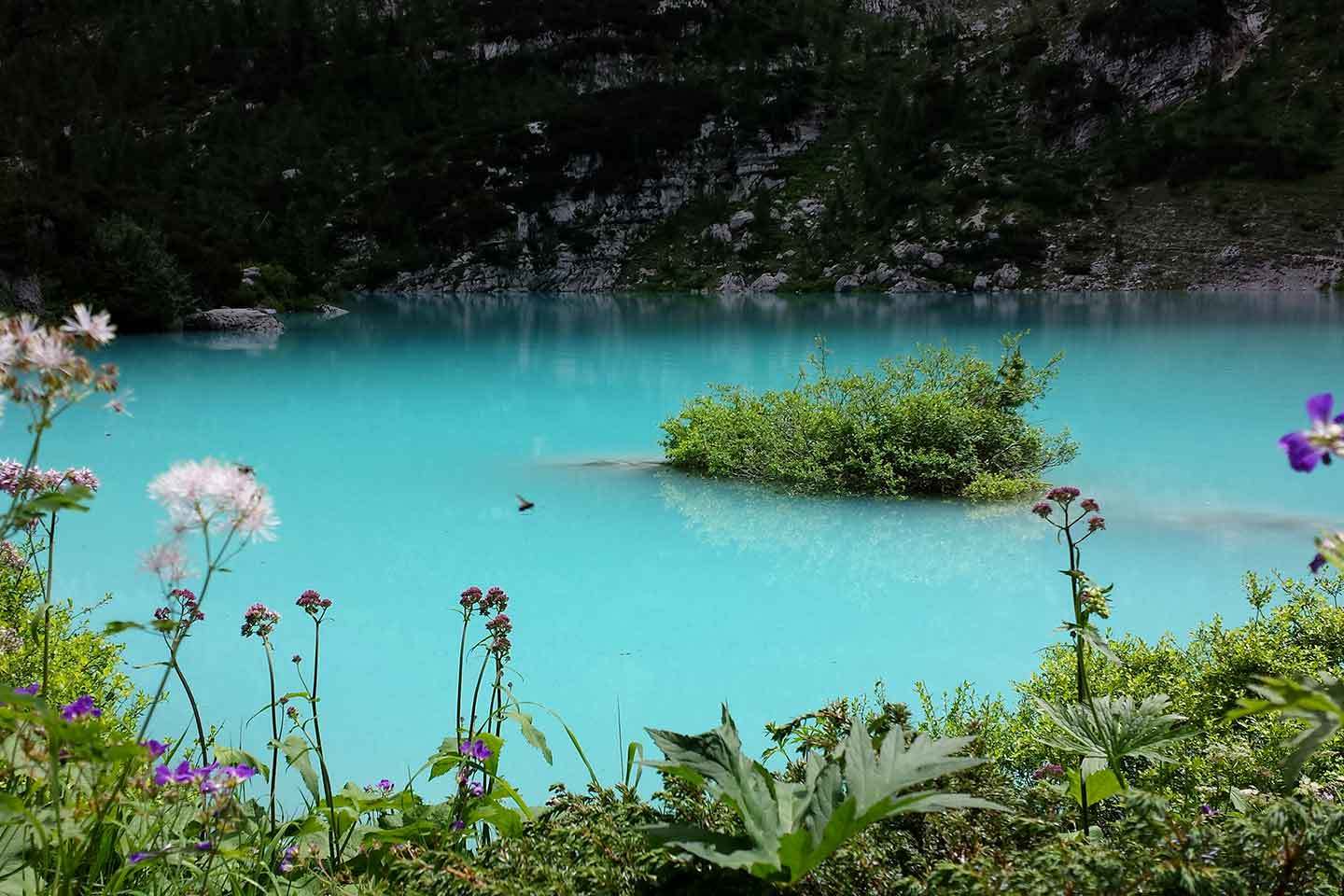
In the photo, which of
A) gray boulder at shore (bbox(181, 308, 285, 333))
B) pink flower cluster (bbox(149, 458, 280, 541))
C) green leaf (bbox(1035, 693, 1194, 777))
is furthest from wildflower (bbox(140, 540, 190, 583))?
gray boulder at shore (bbox(181, 308, 285, 333))

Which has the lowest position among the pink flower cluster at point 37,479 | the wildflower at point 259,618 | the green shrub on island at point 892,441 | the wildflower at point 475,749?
the green shrub on island at point 892,441

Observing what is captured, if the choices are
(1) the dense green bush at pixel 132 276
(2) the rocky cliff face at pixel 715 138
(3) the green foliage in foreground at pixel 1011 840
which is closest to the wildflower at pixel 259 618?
(3) the green foliage in foreground at pixel 1011 840

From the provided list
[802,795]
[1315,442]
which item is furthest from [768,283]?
[1315,442]

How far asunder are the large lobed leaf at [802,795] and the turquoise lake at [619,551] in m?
1.24

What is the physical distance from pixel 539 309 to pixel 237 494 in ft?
138

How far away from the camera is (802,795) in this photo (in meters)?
2.24

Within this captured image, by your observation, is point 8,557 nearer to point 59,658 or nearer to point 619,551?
point 59,658

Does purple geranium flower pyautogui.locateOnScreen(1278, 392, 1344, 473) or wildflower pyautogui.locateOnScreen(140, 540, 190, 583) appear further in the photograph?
wildflower pyautogui.locateOnScreen(140, 540, 190, 583)

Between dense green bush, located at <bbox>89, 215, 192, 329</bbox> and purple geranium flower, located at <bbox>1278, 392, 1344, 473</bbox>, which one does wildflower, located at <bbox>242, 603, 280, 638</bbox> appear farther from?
dense green bush, located at <bbox>89, 215, 192, 329</bbox>

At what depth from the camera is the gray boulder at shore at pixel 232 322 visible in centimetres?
3088

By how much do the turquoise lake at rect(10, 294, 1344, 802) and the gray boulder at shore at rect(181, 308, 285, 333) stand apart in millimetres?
13688

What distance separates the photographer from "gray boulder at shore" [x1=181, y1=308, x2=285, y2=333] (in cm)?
3088

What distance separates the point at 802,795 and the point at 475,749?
0.84m

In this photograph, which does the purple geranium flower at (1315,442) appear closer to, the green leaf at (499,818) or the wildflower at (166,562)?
the wildflower at (166,562)
